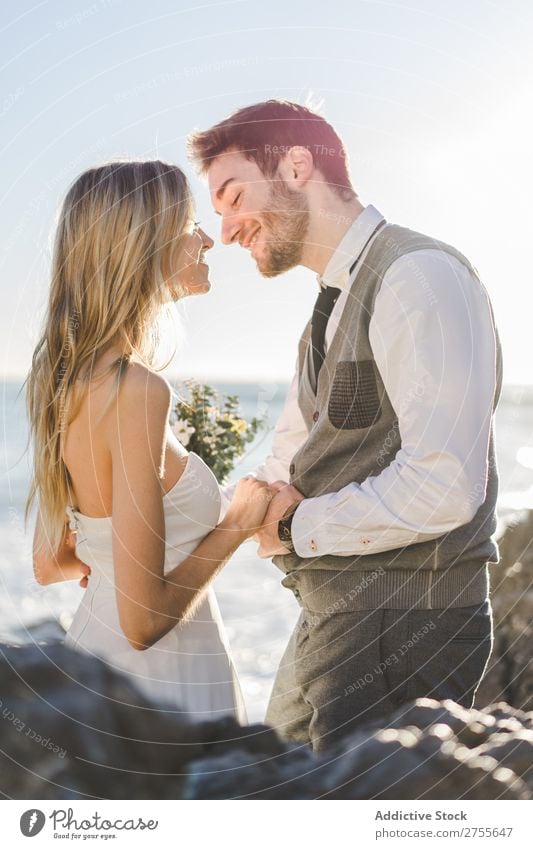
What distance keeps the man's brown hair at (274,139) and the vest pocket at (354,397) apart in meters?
0.66

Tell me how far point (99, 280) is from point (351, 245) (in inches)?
32.0

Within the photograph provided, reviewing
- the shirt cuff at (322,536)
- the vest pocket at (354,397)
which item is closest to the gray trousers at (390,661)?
the shirt cuff at (322,536)

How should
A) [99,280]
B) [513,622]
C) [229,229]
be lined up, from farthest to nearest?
[513,622], [229,229], [99,280]

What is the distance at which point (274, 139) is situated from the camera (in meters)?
2.89

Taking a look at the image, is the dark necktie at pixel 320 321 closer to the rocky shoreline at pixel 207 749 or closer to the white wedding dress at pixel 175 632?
the white wedding dress at pixel 175 632

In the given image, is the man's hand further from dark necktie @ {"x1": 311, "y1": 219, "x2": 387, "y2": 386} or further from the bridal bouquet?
the bridal bouquet

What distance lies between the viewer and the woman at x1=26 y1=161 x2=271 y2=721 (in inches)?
84.0

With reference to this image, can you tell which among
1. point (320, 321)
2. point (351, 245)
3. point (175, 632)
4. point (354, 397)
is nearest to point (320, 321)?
point (320, 321)

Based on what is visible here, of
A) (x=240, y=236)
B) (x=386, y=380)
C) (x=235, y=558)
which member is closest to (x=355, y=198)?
(x=240, y=236)

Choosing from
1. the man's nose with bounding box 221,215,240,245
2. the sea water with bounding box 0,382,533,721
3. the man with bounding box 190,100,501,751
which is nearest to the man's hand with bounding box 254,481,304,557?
the man with bounding box 190,100,501,751

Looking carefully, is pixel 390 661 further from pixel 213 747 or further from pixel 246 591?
pixel 246 591
